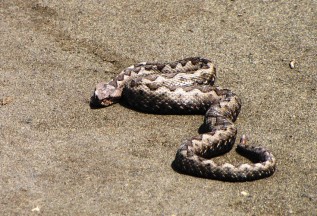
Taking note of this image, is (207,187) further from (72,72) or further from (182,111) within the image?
(72,72)

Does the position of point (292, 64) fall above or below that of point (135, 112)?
above

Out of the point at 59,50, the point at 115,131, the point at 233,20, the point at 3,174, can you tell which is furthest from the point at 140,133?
the point at 233,20

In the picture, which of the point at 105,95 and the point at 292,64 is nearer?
the point at 105,95

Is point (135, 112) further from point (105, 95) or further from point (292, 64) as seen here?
point (292, 64)

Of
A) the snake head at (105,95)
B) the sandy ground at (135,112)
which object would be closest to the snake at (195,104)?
the snake head at (105,95)

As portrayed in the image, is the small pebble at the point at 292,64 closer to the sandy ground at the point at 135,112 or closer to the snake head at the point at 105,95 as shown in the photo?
the sandy ground at the point at 135,112

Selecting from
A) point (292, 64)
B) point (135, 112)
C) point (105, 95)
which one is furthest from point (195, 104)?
point (292, 64)

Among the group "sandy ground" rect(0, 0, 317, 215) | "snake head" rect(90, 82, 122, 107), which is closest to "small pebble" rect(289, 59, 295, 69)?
"sandy ground" rect(0, 0, 317, 215)
